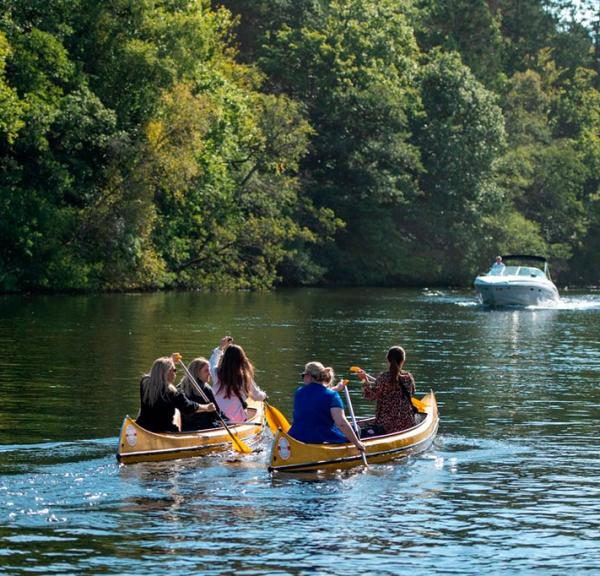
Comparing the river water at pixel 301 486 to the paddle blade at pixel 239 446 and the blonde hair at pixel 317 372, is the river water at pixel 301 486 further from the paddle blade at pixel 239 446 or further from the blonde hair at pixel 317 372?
the blonde hair at pixel 317 372

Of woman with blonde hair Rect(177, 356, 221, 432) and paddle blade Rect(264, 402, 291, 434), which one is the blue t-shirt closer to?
paddle blade Rect(264, 402, 291, 434)

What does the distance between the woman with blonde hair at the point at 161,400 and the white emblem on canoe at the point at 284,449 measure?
6.06 ft

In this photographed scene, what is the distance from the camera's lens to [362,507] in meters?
15.6

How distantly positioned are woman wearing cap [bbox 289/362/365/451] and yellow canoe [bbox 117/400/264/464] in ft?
5.45

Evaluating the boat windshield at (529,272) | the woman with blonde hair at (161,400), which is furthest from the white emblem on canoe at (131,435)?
the boat windshield at (529,272)

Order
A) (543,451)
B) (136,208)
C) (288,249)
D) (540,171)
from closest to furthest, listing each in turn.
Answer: (543,451) < (136,208) < (288,249) < (540,171)

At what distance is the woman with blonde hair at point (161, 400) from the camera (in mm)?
18281

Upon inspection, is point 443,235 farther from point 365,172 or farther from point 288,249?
point 288,249

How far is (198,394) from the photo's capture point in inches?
795

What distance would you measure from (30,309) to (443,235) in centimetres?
4420

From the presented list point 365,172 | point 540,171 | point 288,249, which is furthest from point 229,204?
point 540,171

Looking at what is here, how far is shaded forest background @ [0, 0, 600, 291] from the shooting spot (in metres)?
57.5

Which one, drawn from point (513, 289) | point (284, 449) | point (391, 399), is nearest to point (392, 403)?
point (391, 399)

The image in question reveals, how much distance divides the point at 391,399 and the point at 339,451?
2.17 meters
